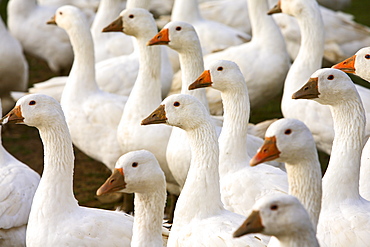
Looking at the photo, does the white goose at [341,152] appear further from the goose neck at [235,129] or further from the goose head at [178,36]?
the goose head at [178,36]

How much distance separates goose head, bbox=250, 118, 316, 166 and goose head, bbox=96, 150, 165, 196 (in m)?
0.75

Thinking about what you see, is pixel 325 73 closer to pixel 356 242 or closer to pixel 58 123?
pixel 356 242

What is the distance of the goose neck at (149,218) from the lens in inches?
169

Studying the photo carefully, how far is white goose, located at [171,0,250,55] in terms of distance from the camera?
9.03m

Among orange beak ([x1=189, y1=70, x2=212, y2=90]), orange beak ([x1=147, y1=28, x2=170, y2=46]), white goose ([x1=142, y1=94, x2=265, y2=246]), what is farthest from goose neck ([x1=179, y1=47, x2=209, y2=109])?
white goose ([x1=142, y1=94, x2=265, y2=246])

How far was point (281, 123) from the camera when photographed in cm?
377

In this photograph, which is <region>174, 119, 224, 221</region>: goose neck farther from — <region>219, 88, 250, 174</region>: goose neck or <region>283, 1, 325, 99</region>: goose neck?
<region>283, 1, 325, 99</region>: goose neck

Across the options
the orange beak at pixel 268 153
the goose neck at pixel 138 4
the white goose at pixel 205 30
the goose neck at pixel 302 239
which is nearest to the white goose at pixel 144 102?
the goose neck at pixel 138 4

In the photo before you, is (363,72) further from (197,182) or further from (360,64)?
(197,182)

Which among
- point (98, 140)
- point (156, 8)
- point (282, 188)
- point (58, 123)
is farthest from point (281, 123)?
point (156, 8)

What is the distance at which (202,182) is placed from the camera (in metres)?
4.57

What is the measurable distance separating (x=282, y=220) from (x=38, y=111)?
7.54 feet

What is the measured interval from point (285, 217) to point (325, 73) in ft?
6.06

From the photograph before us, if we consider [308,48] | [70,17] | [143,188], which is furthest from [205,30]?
[143,188]
